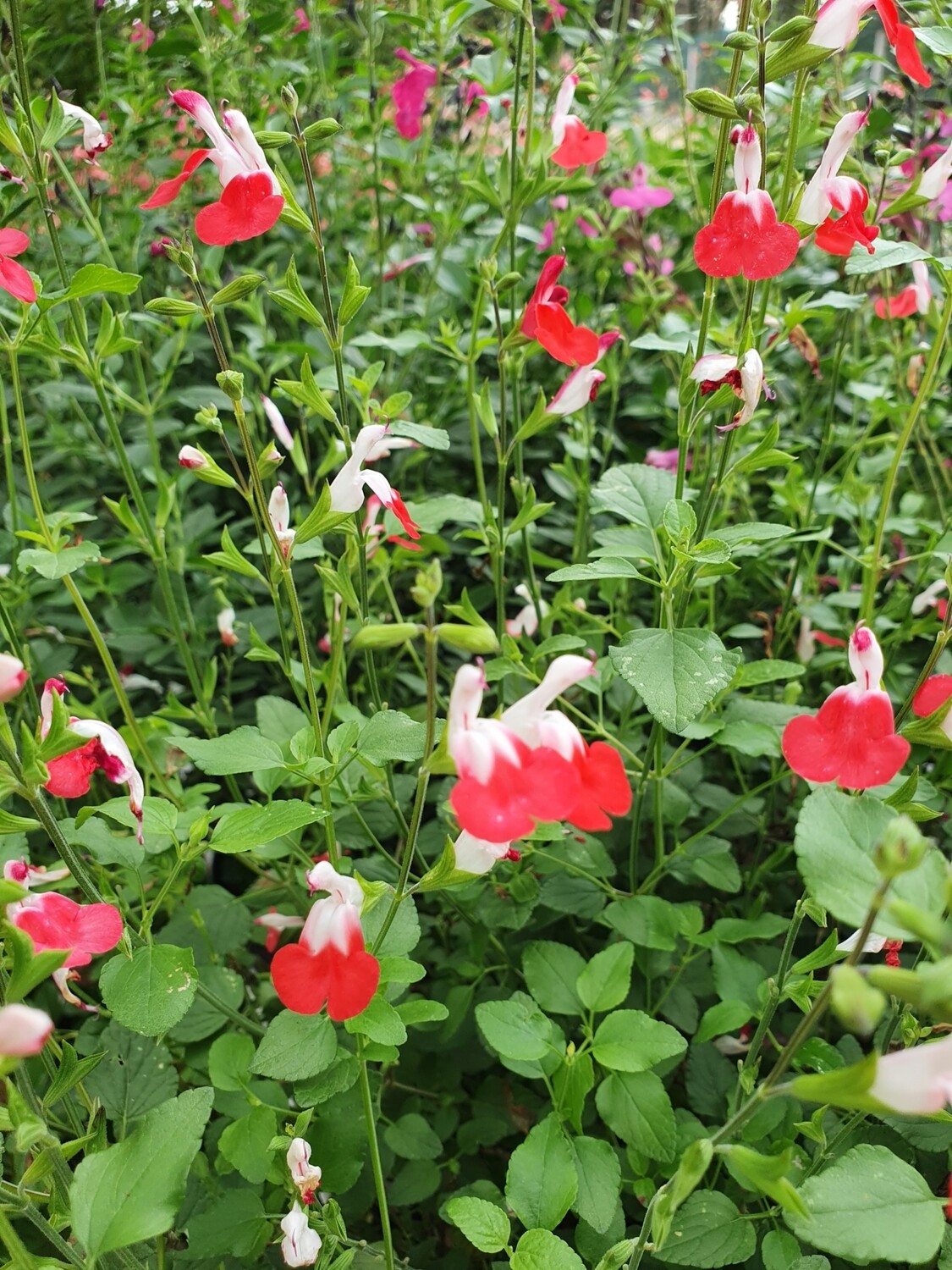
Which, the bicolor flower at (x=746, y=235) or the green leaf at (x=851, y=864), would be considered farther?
the bicolor flower at (x=746, y=235)

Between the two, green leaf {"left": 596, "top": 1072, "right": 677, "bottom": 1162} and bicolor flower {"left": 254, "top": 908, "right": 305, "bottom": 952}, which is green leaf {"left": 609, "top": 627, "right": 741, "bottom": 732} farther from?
bicolor flower {"left": 254, "top": 908, "right": 305, "bottom": 952}

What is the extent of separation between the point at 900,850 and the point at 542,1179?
1.83 feet

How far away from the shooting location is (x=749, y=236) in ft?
2.82

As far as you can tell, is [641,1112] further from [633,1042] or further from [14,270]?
[14,270]

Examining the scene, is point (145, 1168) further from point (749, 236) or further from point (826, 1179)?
point (749, 236)

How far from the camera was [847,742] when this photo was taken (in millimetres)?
781

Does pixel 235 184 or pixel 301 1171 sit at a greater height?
pixel 235 184

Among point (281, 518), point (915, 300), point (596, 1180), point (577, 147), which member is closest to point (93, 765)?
point (281, 518)

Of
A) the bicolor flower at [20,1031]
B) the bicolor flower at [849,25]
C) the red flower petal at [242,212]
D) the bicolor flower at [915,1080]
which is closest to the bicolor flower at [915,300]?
the bicolor flower at [849,25]

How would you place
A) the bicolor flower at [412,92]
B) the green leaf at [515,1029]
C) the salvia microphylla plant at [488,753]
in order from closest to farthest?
the salvia microphylla plant at [488,753] < the green leaf at [515,1029] < the bicolor flower at [412,92]

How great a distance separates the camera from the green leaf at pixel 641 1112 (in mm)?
888

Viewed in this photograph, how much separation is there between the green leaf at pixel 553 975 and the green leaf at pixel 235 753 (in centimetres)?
40

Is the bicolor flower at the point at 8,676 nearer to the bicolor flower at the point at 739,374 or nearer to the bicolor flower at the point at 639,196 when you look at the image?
the bicolor flower at the point at 739,374

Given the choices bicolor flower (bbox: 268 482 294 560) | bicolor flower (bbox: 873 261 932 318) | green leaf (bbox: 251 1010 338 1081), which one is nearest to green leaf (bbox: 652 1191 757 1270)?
green leaf (bbox: 251 1010 338 1081)
